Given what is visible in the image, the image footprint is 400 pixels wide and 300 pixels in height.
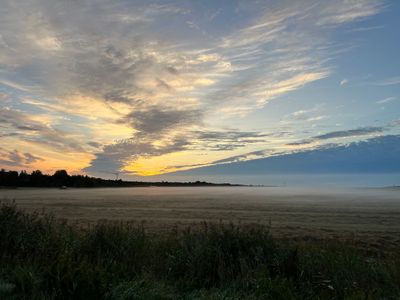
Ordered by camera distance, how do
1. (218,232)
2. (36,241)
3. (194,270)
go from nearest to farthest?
(194,270), (36,241), (218,232)

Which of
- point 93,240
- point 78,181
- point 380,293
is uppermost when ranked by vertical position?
point 78,181

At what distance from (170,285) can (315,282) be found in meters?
2.83

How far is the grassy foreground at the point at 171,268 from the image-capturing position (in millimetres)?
6484

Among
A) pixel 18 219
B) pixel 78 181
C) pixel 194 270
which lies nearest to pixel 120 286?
pixel 194 270

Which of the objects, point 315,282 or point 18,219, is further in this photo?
point 18,219

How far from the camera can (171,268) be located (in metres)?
8.56

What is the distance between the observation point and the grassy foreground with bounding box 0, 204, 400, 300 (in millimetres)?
6484

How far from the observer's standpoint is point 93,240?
31.6 ft

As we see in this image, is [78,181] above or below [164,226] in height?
above

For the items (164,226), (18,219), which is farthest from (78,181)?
(18,219)

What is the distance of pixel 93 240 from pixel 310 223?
51.7 feet

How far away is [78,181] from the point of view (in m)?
128

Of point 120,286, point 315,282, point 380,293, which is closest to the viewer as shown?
point 120,286

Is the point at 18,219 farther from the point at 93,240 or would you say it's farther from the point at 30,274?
the point at 30,274
